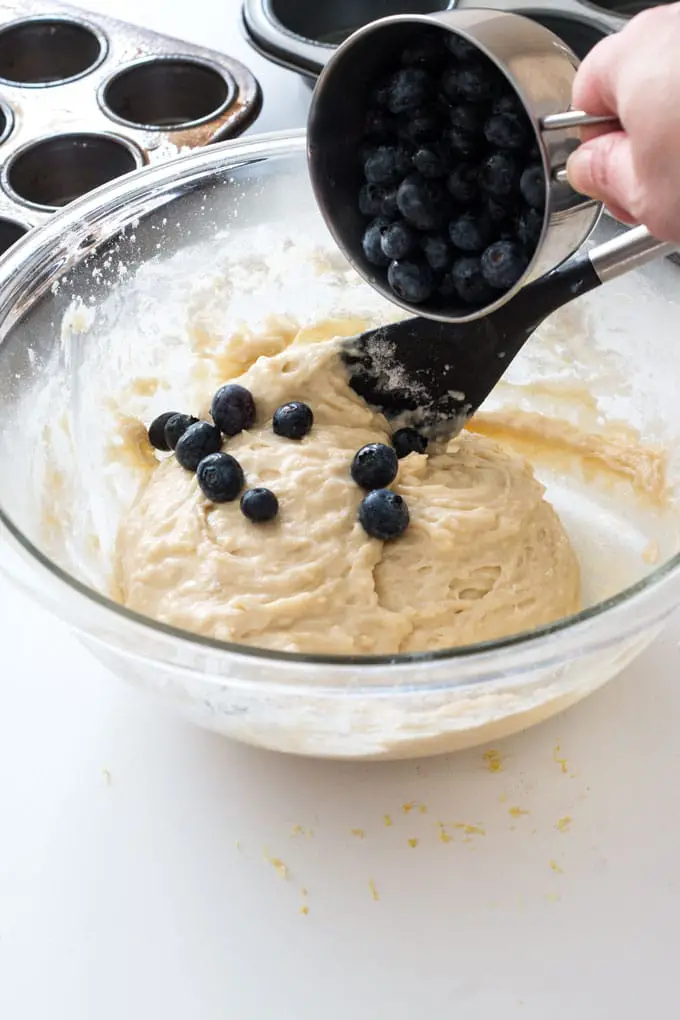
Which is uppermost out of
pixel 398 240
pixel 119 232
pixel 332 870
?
pixel 398 240

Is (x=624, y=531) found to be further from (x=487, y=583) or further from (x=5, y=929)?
(x=5, y=929)

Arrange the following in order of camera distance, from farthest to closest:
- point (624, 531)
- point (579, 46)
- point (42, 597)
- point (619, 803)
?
point (579, 46), point (624, 531), point (619, 803), point (42, 597)

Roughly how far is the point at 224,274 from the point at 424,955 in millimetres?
997

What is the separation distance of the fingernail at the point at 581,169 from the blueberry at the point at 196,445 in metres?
0.56

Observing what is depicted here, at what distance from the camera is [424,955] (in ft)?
3.38

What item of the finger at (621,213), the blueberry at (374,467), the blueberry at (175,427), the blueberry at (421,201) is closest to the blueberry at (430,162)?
the blueberry at (421,201)

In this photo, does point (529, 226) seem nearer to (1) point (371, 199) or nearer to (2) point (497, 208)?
(2) point (497, 208)

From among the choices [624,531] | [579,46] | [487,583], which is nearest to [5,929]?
[487,583]

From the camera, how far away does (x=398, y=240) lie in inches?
45.8

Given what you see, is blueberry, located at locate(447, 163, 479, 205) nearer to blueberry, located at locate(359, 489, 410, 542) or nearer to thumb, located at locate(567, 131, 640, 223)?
thumb, located at locate(567, 131, 640, 223)

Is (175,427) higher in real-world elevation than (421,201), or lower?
lower

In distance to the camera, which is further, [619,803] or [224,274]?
[224,274]

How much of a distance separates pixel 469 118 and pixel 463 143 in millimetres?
29

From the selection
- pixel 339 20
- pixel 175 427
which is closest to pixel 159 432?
pixel 175 427
